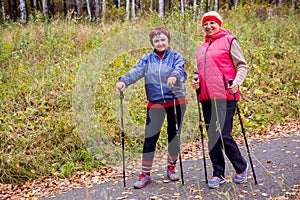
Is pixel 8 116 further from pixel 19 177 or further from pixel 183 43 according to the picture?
pixel 183 43

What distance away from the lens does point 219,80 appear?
4.06m

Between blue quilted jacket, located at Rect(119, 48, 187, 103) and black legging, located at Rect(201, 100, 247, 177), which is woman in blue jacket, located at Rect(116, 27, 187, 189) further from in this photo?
black legging, located at Rect(201, 100, 247, 177)

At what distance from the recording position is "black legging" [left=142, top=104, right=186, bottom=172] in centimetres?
450

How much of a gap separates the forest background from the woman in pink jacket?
2651mm

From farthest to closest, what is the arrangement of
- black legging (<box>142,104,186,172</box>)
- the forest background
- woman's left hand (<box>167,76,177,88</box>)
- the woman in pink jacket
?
the forest background → black legging (<box>142,104,186,172</box>) → woman's left hand (<box>167,76,177,88</box>) → the woman in pink jacket

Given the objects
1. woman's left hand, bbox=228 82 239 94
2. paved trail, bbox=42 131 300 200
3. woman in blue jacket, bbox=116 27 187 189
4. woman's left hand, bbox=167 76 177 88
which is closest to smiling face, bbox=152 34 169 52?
woman in blue jacket, bbox=116 27 187 189

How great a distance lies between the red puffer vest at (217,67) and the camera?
159 inches

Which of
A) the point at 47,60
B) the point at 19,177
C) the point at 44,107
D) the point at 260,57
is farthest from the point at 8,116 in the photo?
the point at 260,57

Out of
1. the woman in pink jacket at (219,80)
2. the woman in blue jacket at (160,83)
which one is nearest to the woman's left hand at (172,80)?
the woman in blue jacket at (160,83)

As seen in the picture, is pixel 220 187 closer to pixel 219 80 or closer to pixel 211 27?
pixel 219 80

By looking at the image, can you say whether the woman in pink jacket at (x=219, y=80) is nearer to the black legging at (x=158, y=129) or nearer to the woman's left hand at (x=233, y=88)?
the woman's left hand at (x=233, y=88)

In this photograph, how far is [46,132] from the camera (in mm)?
6629

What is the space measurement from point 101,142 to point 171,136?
238 centimetres

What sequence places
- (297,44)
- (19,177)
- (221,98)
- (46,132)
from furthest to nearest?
(297,44), (46,132), (19,177), (221,98)
